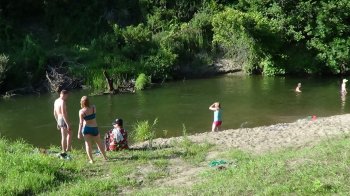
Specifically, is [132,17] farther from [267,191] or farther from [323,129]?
[267,191]

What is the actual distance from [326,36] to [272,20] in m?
3.79

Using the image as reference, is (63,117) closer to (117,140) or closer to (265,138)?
(117,140)

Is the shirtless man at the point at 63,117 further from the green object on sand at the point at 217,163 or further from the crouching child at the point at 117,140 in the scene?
the green object on sand at the point at 217,163

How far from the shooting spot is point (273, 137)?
15.4m

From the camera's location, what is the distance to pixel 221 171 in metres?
10.8

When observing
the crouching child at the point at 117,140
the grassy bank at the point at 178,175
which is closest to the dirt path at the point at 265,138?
the grassy bank at the point at 178,175

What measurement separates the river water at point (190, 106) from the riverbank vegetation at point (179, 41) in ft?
6.44

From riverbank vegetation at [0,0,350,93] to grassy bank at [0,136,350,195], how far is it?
2013cm

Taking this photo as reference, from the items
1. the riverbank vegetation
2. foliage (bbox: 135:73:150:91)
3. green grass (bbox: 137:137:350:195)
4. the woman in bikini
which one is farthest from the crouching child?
the riverbank vegetation

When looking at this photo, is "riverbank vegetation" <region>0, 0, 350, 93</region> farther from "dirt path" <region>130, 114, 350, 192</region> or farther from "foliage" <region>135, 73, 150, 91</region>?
"dirt path" <region>130, 114, 350, 192</region>

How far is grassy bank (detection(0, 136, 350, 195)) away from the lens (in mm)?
8828

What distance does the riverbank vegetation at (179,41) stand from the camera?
3372 centimetres

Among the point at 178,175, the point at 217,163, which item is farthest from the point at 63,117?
the point at 217,163

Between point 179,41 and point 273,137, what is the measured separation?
22296 mm
